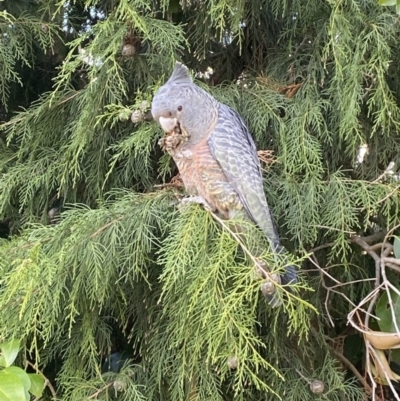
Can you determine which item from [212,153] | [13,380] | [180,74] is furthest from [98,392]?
[180,74]

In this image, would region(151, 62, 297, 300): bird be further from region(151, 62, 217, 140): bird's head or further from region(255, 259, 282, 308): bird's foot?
region(255, 259, 282, 308): bird's foot

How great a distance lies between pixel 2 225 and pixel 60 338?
410mm

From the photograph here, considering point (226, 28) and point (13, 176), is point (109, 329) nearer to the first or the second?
point (13, 176)

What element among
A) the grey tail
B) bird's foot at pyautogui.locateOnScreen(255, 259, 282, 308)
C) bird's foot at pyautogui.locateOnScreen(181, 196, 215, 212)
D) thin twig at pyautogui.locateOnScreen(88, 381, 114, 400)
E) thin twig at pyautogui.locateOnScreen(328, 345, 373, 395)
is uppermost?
the grey tail

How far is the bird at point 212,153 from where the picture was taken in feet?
3.52

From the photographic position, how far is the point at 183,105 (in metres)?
1.07

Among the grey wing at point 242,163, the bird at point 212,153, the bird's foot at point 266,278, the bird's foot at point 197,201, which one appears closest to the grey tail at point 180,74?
the bird at point 212,153

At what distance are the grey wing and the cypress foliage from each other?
71 mm

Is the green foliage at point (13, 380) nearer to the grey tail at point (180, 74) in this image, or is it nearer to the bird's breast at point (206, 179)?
the bird's breast at point (206, 179)

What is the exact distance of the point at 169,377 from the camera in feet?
3.71

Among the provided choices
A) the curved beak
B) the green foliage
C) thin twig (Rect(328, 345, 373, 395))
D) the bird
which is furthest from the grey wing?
the green foliage

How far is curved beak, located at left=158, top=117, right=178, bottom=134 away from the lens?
1.05 m

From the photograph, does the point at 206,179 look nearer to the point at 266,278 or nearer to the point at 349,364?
the point at 266,278

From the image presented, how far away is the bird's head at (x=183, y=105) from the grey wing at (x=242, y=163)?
3cm
